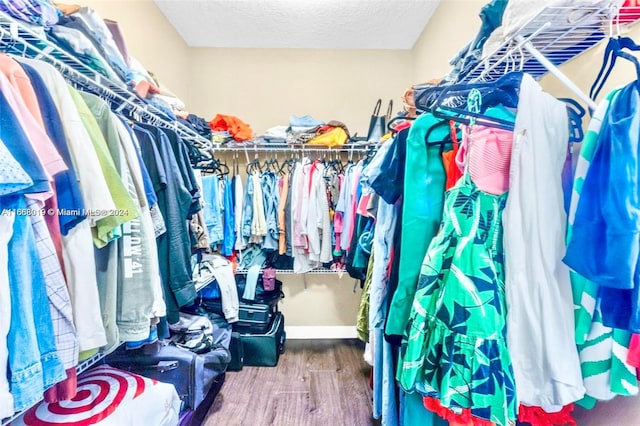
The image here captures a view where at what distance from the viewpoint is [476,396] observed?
637 mm

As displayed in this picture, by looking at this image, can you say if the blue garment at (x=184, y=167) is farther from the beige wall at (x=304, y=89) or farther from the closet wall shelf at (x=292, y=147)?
the beige wall at (x=304, y=89)

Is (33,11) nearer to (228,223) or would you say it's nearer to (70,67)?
(70,67)

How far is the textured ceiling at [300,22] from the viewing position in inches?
83.0

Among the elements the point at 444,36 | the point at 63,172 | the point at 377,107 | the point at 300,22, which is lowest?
the point at 63,172

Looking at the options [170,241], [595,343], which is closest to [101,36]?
[170,241]

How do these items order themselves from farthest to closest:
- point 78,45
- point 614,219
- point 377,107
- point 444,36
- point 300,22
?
point 377,107 < point 300,22 < point 444,36 < point 78,45 < point 614,219

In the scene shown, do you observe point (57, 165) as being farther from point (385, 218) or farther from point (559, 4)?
point (559, 4)

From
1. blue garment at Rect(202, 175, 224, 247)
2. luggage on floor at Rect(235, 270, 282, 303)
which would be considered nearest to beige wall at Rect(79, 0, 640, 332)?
luggage on floor at Rect(235, 270, 282, 303)

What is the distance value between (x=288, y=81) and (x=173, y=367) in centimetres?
231

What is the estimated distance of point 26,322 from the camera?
602 millimetres

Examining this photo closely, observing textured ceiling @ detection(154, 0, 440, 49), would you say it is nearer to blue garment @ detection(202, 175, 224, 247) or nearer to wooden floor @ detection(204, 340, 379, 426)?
blue garment @ detection(202, 175, 224, 247)

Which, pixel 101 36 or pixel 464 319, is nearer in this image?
pixel 464 319

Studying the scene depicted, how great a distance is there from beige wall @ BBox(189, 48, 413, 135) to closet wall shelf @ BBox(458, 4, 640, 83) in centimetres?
180

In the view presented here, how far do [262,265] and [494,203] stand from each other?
191cm
